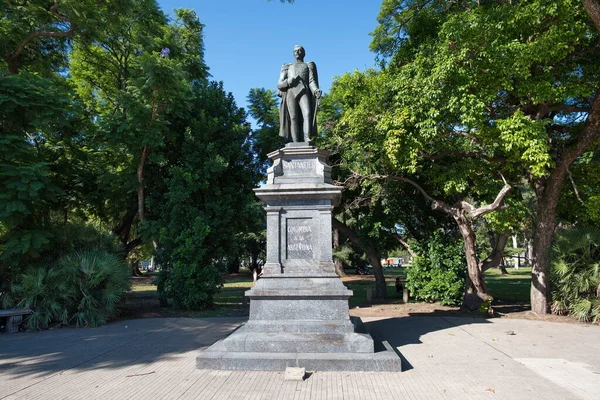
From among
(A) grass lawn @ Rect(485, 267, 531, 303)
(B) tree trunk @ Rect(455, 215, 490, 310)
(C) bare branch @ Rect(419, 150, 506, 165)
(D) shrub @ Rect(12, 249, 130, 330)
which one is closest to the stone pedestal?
(C) bare branch @ Rect(419, 150, 506, 165)

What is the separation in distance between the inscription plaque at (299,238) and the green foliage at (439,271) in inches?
331

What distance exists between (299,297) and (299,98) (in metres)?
4.21

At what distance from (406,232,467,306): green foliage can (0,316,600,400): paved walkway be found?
4272 millimetres

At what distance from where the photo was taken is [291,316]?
7000mm

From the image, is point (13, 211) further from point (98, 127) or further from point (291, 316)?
point (291, 316)

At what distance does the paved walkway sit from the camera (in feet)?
16.9

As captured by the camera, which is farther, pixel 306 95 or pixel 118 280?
pixel 118 280

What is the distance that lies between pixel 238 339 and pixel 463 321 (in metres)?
6.97

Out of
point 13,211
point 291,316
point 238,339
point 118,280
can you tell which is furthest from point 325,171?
point 13,211

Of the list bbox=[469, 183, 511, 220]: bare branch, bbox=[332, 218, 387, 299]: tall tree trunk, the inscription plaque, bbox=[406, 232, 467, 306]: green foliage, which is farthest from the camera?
bbox=[332, 218, 387, 299]: tall tree trunk

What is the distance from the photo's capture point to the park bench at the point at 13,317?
9.92 metres

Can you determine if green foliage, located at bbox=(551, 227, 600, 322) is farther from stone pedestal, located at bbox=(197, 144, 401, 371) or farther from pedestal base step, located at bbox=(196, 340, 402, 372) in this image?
pedestal base step, located at bbox=(196, 340, 402, 372)

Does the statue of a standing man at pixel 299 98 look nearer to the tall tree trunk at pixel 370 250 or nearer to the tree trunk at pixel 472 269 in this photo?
the tree trunk at pixel 472 269

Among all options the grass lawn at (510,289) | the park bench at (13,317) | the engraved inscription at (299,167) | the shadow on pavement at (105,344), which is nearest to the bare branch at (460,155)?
the engraved inscription at (299,167)
